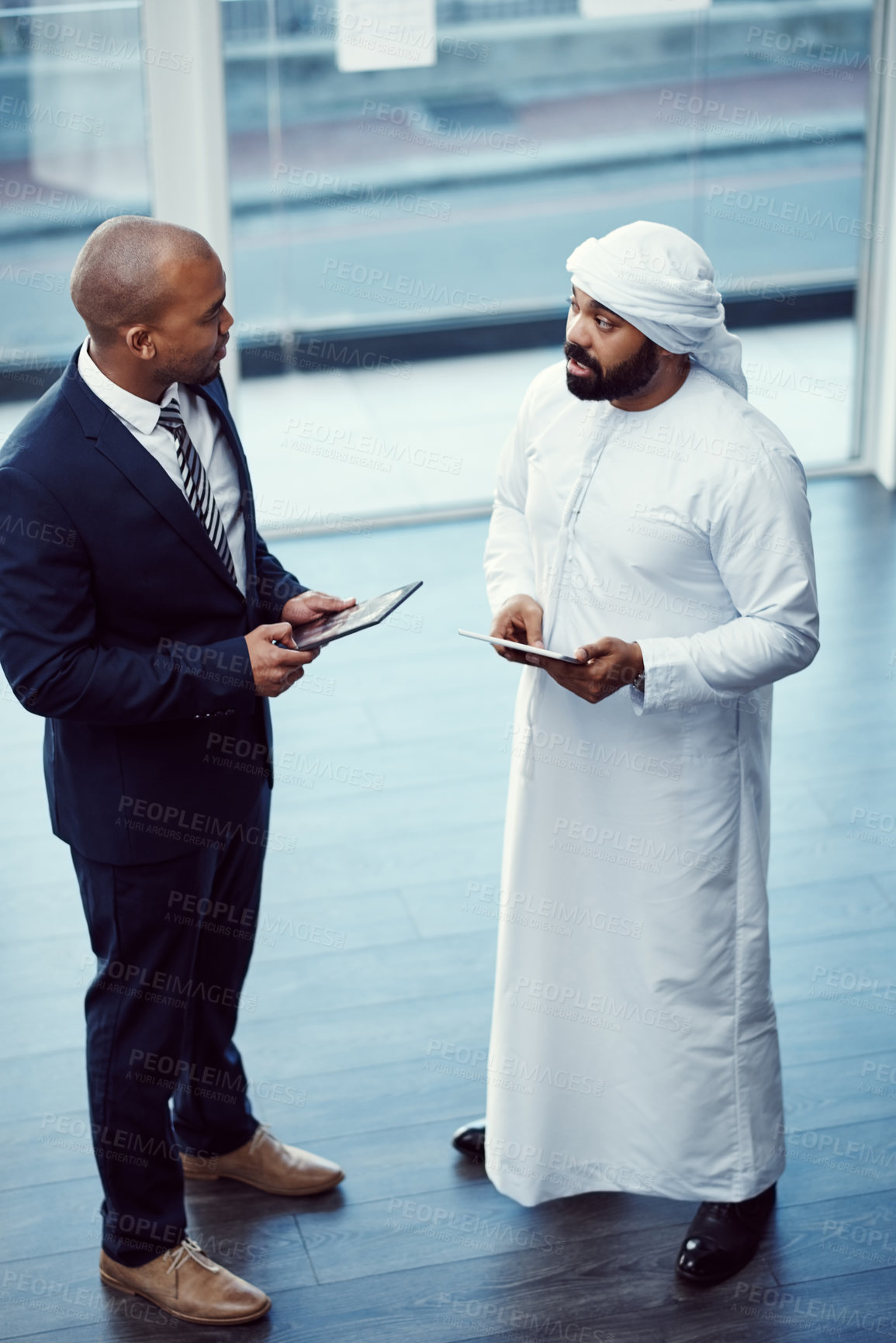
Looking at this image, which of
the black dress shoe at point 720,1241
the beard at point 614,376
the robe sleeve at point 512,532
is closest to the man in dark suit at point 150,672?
the robe sleeve at point 512,532

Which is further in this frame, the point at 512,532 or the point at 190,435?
the point at 512,532

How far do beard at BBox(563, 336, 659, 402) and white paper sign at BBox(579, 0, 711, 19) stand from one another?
10.5 ft

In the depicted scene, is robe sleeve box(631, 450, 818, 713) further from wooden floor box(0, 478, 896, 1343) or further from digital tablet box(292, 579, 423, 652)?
wooden floor box(0, 478, 896, 1343)

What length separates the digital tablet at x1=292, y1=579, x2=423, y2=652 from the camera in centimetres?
230

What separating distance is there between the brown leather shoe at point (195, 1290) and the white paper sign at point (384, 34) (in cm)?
370

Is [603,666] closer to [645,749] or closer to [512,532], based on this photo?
[645,749]

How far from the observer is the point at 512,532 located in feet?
8.68

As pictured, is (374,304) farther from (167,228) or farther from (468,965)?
(167,228)

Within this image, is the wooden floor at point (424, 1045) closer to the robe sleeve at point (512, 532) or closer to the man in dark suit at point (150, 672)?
the man in dark suit at point (150, 672)

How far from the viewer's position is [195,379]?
220 cm

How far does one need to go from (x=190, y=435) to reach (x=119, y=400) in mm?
159

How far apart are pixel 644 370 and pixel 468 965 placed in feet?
4.97

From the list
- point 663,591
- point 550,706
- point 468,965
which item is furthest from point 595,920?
point 468,965

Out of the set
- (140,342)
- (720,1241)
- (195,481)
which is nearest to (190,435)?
(195,481)
